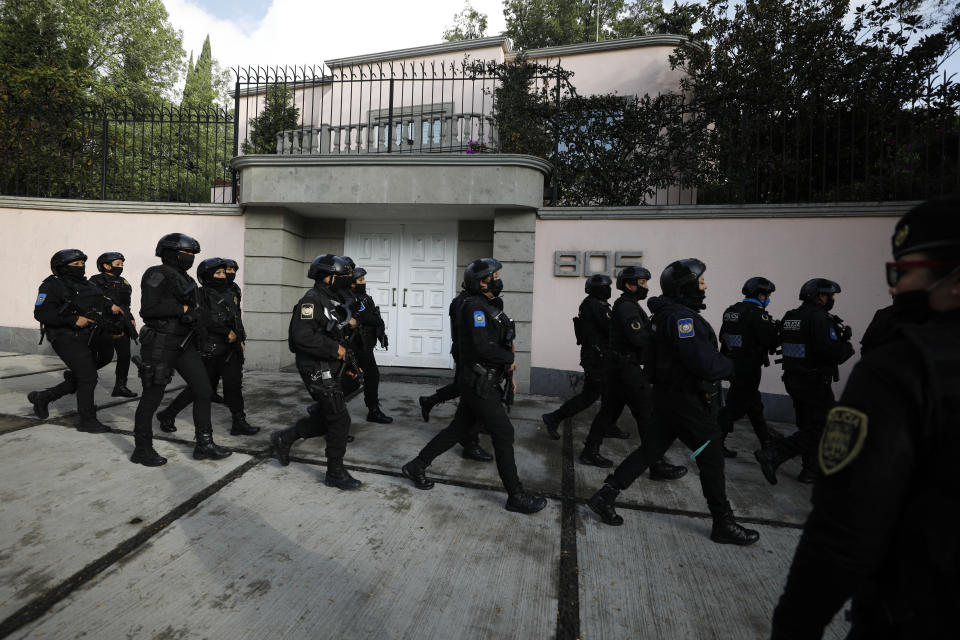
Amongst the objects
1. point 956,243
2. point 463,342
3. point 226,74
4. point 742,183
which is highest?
point 226,74

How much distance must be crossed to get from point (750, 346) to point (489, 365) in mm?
3059

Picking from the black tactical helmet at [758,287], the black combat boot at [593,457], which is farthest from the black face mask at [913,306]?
the black tactical helmet at [758,287]

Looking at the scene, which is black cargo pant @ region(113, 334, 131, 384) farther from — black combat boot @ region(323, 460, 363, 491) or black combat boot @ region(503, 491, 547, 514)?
black combat boot @ region(503, 491, 547, 514)

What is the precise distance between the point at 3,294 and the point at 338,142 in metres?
7.01

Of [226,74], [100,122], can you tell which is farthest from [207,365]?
[226,74]

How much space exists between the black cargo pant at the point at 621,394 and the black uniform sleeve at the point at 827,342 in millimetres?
1605

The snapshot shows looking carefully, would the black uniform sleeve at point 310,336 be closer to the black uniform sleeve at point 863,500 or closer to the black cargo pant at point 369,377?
the black cargo pant at point 369,377

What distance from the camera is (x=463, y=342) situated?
3525 mm

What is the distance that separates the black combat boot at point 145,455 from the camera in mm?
3863

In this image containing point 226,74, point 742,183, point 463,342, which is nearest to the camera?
point 463,342

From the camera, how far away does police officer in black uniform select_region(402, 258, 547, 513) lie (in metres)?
3.38

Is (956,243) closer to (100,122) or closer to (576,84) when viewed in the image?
(100,122)

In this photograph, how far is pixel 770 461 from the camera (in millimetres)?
3990

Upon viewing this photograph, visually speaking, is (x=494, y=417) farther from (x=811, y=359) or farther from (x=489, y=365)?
(x=811, y=359)
